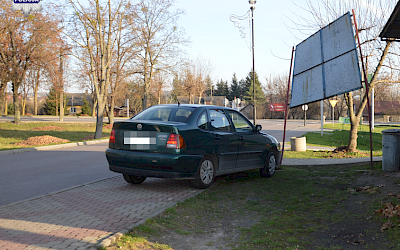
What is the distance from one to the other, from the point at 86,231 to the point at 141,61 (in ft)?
87.5

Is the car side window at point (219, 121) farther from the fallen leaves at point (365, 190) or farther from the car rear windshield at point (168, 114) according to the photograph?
the fallen leaves at point (365, 190)

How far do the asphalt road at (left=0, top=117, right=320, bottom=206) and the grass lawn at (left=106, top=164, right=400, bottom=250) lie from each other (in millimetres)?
3040

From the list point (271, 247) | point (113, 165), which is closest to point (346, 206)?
point (271, 247)

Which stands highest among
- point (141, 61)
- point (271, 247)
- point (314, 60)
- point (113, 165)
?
point (141, 61)

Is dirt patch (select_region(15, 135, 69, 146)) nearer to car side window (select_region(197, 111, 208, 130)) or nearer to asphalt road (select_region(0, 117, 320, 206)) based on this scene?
asphalt road (select_region(0, 117, 320, 206))

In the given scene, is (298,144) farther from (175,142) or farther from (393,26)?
(175,142)

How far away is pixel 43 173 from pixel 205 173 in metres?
4.52

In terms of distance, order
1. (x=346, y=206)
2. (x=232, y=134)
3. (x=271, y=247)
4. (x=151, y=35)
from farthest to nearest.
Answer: (x=151, y=35), (x=232, y=134), (x=346, y=206), (x=271, y=247)

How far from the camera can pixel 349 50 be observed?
7.95 meters

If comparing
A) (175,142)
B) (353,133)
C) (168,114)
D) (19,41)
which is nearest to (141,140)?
(175,142)

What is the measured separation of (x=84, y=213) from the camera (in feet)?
16.8

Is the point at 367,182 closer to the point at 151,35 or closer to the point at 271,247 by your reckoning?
the point at 271,247

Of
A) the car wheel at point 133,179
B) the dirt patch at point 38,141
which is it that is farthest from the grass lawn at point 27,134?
the car wheel at point 133,179

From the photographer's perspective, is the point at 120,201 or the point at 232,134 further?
the point at 232,134
